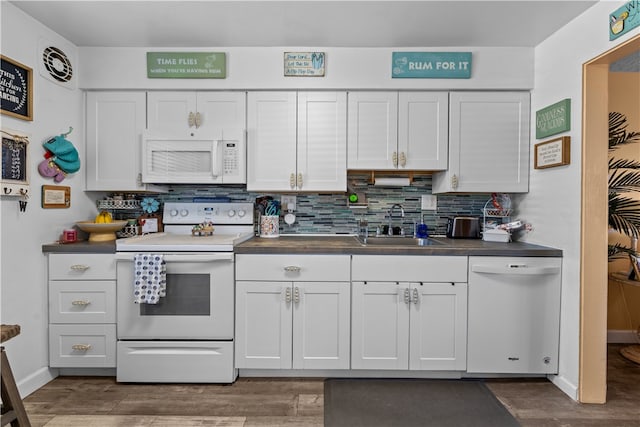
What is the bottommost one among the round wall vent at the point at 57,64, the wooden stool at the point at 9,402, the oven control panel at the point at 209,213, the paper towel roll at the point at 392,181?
the wooden stool at the point at 9,402

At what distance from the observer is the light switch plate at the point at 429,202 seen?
10.0 ft

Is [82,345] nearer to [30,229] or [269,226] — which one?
[30,229]

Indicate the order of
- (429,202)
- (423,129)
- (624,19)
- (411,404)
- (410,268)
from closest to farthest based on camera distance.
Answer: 1. (624,19)
2. (411,404)
3. (410,268)
4. (423,129)
5. (429,202)

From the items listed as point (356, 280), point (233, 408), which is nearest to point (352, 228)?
point (356, 280)

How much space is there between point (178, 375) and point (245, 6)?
2342 mm

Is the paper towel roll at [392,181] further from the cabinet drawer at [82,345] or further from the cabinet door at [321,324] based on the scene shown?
the cabinet drawer at [82,345]

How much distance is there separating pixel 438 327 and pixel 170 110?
8.04 ft

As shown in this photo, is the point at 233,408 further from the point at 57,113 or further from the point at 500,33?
the point at 500,33

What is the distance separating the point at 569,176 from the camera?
2.28m

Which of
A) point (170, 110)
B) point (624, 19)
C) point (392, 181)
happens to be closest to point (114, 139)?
point (170, 110)

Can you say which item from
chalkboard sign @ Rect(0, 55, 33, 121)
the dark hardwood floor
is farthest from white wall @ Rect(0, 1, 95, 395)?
the dark hardwood floor

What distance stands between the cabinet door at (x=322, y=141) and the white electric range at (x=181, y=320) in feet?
2.70

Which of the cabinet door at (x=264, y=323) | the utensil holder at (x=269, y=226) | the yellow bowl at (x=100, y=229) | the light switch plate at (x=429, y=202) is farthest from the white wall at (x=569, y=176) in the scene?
the yellow bowl at (x=100, y=229)

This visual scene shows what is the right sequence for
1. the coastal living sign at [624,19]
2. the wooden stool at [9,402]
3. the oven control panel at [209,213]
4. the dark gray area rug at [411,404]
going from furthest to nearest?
the oven control panel at [209,213] < the dark gray area rug at [411,404] < the coastal living sign at [624,19] < the wooden stool at [9,402]
